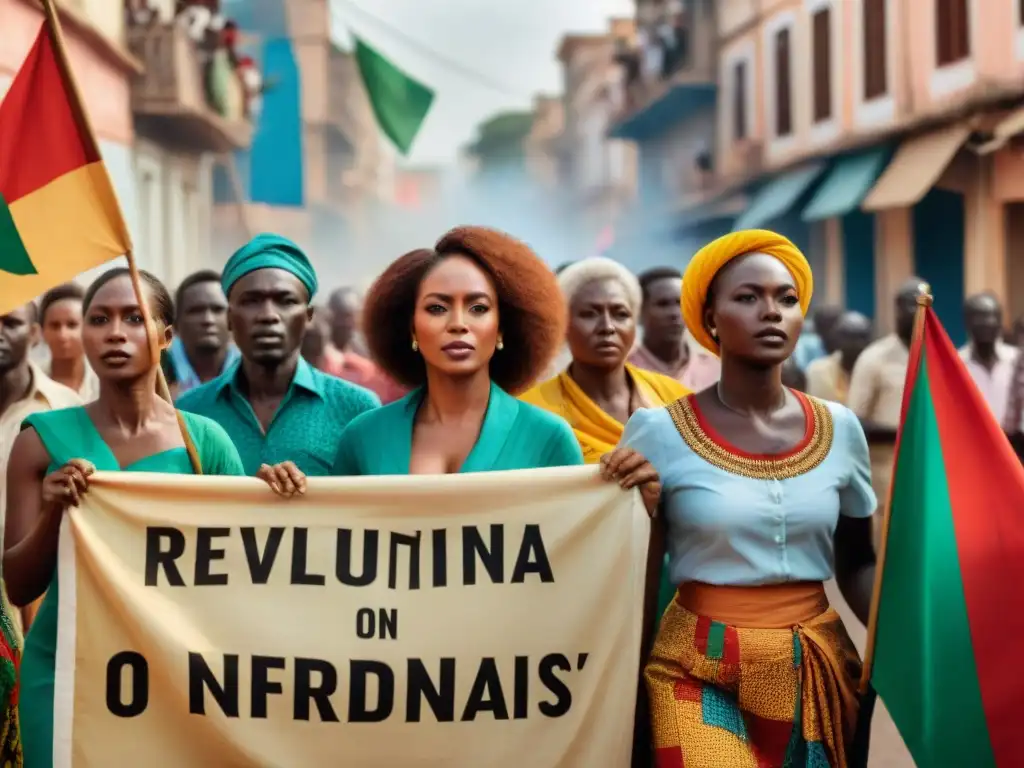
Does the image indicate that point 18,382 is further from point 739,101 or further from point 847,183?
point 739,101

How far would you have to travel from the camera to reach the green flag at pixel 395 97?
63.0 feet

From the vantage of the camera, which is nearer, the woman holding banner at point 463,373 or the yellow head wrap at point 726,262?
the yellow head wrap at point 726,262

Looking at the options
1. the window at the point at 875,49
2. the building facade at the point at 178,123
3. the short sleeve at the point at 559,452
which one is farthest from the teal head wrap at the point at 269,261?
the window at the point at 875,49

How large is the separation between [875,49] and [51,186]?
2044cm

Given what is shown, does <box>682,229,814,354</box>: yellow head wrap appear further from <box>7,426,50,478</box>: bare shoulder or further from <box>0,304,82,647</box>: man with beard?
<box>0,304,82,647</box>: man with beard

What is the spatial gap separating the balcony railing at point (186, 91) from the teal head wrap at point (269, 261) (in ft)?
59.1

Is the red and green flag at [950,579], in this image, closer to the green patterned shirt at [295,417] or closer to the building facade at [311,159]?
the green patterned shirt at [295,417]

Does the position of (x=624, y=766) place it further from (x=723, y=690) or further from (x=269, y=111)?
(x=269, y=111)

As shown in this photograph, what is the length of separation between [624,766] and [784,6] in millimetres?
25877

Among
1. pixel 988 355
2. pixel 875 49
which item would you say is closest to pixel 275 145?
pixel 875 49

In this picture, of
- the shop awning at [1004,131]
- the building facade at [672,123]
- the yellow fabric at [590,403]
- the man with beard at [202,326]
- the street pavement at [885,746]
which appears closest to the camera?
the yellow fabric at [590,403]

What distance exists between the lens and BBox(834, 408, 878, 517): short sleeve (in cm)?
464

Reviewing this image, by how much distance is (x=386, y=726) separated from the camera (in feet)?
15.2

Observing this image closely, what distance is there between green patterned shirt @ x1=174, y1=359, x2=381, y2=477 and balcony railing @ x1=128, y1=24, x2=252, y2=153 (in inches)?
716
